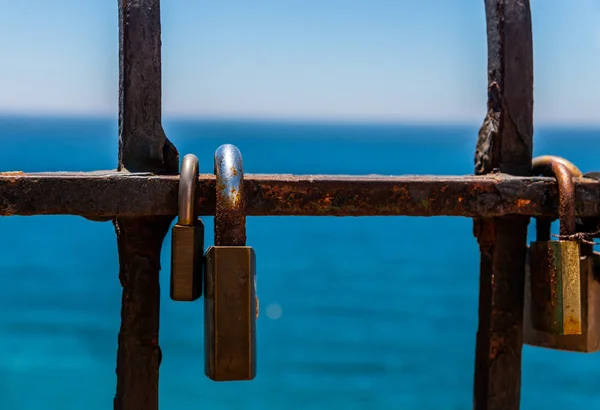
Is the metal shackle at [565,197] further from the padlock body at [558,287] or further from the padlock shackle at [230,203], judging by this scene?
the padlock shackle at [230,203]

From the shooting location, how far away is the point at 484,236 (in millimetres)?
1870

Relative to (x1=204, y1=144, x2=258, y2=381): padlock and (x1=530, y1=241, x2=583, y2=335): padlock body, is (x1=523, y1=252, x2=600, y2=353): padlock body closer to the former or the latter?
(x1=530, y1=241, x2=583, y2=335): padlock body

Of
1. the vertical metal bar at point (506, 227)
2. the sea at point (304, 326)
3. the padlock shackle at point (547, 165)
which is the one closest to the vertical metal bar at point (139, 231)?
the vertical metal bar at point (506, 227)

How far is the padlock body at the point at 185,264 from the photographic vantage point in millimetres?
1459

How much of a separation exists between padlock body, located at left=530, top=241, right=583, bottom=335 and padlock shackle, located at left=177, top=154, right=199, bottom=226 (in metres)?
0.78

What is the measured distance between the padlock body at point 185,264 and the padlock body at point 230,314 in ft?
0.15

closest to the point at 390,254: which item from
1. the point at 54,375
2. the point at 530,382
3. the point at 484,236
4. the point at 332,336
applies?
the point at 332,336

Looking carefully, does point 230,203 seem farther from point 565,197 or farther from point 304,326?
point 304,326

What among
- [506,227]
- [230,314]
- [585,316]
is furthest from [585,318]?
[230,314]

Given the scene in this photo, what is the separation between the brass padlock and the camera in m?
1.68

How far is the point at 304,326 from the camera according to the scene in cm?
1900

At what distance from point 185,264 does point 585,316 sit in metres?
0.93

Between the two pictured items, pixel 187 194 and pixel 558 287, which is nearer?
pixel 187 194

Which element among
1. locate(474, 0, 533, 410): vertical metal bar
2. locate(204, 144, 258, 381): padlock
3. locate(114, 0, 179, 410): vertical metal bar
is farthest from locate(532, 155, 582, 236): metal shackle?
locate(114, 0, 179, 410): vertical metal bar
